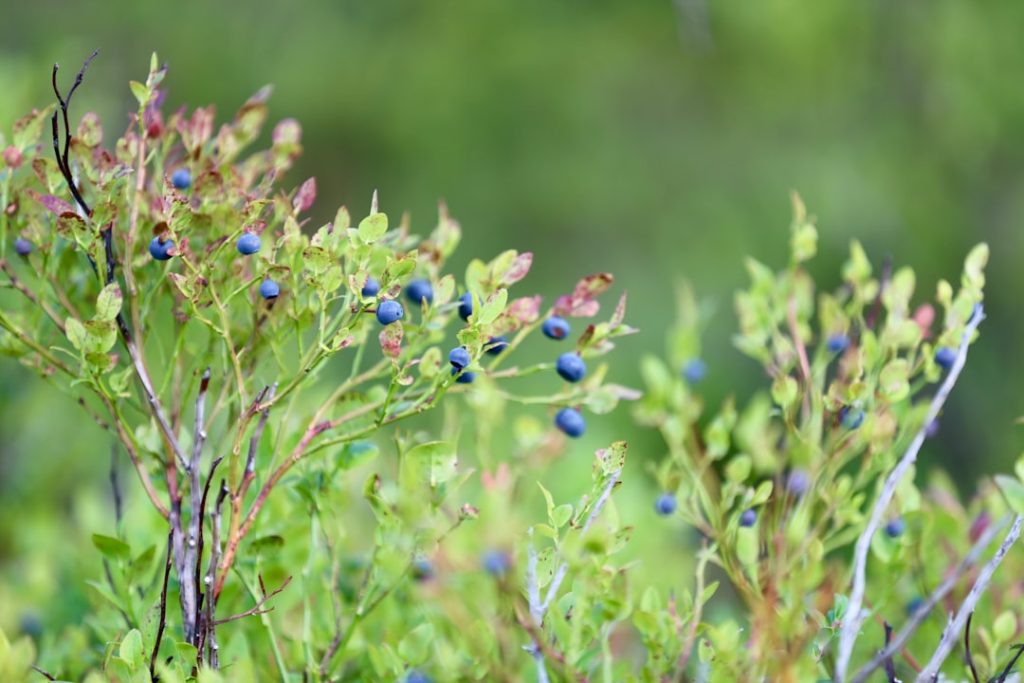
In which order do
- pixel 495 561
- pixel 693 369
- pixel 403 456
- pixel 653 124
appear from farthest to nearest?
1. pixel 653 124
2. pixel 693 369
3. pixel 403 456
4. pixel 495 561

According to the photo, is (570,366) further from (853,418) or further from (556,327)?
(853,418)

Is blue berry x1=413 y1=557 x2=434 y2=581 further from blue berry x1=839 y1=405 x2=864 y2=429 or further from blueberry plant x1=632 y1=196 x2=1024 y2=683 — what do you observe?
blue berry x1=839 y1=405 x2=864 y2=429

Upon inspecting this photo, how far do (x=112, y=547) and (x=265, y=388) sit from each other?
0.22m

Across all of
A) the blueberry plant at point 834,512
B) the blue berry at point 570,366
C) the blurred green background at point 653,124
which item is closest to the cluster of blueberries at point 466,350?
the blue berry at point 570,366

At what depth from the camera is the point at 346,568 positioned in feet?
3.42

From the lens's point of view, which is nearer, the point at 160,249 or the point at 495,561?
the point at 495,561

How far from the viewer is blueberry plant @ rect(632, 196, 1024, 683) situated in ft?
2.34

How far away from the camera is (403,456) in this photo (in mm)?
776

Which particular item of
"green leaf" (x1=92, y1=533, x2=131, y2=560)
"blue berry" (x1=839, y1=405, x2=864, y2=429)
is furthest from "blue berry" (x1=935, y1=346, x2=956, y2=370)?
"green leaf" (x1=92, y1=533, x2=131, y2=560)

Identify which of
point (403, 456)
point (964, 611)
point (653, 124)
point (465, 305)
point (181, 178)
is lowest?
point (964, 611)

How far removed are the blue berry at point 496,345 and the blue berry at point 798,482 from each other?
24 cm

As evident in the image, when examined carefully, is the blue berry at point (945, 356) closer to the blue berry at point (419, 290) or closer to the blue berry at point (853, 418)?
the blue berry at point (853, 418)

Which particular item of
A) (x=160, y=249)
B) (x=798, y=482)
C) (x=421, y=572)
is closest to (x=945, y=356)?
(x=798, y=482)

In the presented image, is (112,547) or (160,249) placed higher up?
(160,249)
